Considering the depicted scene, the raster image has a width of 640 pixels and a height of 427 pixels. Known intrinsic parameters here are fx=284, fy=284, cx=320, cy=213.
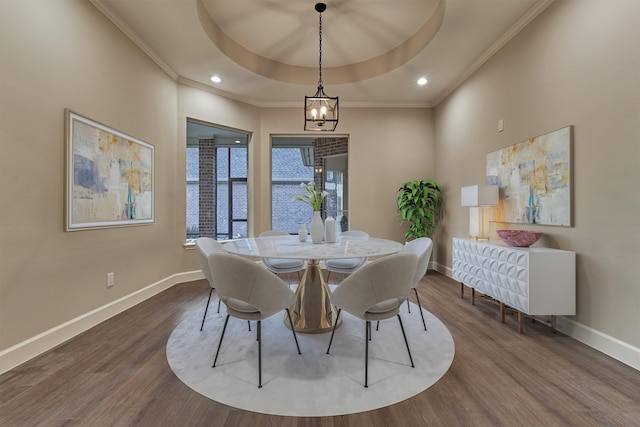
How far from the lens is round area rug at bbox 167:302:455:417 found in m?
1.59

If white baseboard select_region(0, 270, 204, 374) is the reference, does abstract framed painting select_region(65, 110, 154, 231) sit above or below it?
above

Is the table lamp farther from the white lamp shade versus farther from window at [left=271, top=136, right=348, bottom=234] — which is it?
window at [left=271, top=136, right=348, bottom=234]

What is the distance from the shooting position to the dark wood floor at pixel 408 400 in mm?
1454

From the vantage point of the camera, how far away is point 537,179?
108 inches

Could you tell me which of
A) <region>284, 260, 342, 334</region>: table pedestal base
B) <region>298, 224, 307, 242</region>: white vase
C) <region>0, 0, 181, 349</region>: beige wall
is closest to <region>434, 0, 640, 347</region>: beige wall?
<region>284, 260, 342, 334</region>: table pedestal base

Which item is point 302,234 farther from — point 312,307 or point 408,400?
point 408,400

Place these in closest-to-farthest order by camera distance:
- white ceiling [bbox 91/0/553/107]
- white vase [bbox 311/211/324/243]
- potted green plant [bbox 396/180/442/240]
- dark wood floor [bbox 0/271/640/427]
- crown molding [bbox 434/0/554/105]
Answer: dark wood floor [bbox 0/271/640/427] < white vase [bbox 311/211/324/243] < crown molding [bbox 434/0/554/105] < white ceiling [bbox 91/0/553/107] < potted green plant [bbox 396/180/442/240]

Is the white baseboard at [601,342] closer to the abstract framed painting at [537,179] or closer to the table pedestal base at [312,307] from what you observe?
the abstract framed painting at [537,179]

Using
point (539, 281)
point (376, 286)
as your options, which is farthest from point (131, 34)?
point (539, 281)

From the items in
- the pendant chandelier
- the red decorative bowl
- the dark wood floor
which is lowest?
the dark wood floor

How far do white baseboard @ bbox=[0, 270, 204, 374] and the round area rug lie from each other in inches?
31.3

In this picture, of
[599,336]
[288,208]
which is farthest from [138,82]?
[599,336]

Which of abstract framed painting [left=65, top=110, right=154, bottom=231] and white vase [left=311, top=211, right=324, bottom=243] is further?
white vase [left=311, top=211, right=324, bottom=243]

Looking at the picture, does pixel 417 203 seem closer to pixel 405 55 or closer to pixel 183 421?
pixel 405 55
